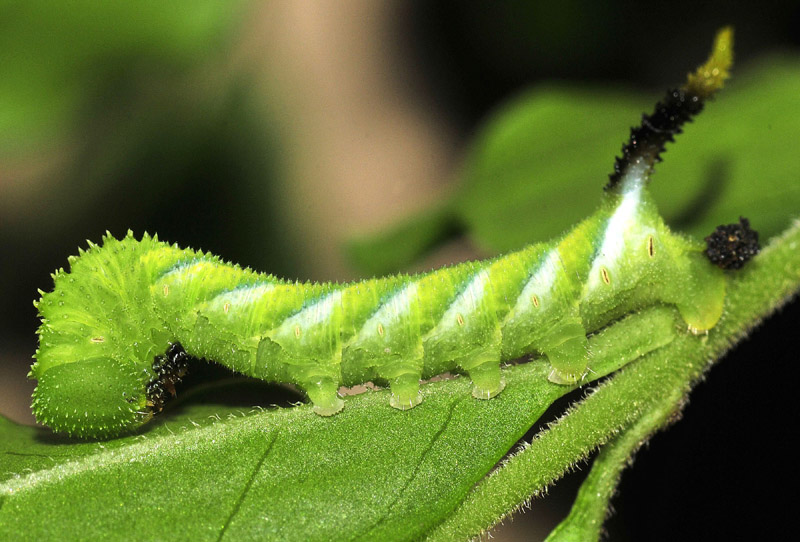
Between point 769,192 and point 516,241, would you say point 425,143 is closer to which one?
point 516,241

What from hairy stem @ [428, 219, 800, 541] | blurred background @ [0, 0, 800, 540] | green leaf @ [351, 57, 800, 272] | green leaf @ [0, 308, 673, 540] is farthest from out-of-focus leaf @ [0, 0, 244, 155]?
hairy stem @ [428, 219, 800, 541]

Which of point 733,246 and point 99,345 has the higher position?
point 733,246

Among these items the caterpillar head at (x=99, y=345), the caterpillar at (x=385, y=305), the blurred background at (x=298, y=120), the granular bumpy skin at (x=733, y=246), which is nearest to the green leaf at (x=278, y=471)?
the caterpillar head at (x=99, y=345)

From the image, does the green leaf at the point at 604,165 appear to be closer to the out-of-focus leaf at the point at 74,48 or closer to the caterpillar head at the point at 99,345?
the out-of-focus leaf at the point at 74,48

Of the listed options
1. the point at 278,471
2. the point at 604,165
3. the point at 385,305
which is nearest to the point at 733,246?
the point at 385,305

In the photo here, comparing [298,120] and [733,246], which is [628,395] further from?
[298,120]
